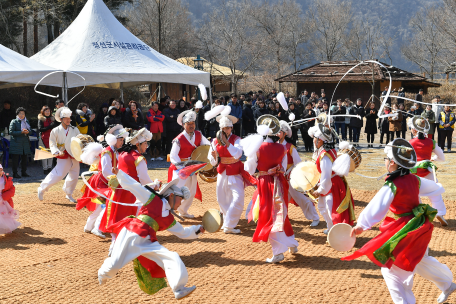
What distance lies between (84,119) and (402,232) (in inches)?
386

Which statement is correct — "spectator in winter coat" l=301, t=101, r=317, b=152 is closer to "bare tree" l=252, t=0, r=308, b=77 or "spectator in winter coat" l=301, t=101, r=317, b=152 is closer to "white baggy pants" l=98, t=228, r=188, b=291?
"white baggy pants" l=98, t=228, r=188, b=291

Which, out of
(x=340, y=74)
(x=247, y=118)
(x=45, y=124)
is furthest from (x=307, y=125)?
(x=340, y=74)

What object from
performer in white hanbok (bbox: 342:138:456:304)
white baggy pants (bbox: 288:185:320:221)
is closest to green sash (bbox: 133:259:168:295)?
performer in white hanbok (bbox: 342:138:456:304)

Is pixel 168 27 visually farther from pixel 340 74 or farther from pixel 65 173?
pixel 65 173

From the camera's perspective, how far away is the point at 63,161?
29.3 feet

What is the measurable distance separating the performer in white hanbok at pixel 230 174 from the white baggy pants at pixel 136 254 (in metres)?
2.87

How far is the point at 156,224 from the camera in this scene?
4344mm

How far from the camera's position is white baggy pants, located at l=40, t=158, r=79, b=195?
8.82 metres

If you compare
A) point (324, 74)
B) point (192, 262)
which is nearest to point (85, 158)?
point (192, 262)

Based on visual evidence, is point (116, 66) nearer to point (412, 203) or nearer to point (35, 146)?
point (35, 146)

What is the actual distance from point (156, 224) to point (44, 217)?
448cm

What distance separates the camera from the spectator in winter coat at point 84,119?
12211 mm

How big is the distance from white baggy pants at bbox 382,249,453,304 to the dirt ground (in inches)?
17.2

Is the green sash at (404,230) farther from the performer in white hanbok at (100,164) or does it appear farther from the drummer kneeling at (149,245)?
the performer in white hanbok at (100,164)
